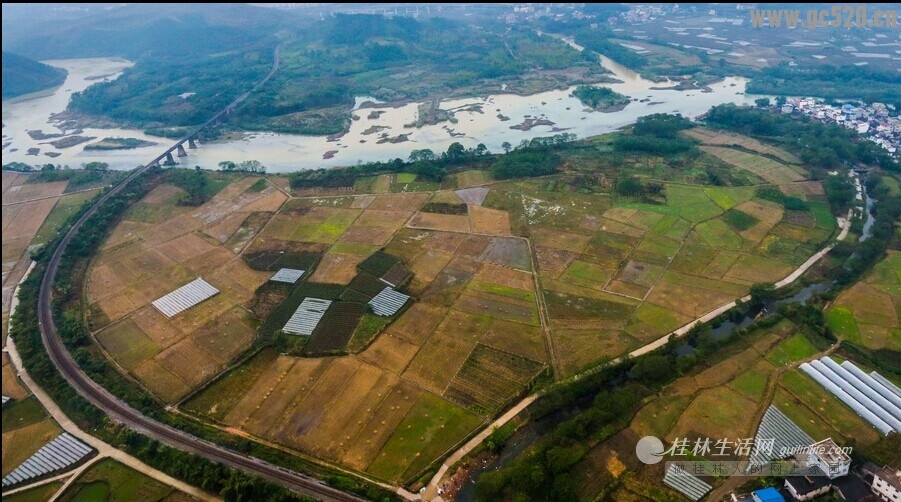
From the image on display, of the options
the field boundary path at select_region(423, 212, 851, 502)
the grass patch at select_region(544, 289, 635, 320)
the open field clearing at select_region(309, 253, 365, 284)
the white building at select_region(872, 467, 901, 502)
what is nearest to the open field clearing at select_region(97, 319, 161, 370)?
the open field clearing at select_region(309, 253, 365, 284)

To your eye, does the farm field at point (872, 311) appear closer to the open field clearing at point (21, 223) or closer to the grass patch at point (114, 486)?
the grass patch at point (114, 486)

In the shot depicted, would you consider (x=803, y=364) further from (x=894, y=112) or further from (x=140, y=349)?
(x=894, y=112)

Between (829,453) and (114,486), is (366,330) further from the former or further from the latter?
(829,453)

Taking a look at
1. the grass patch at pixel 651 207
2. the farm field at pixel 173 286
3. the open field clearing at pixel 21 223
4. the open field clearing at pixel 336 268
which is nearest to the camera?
the farm field at pixel 173 286

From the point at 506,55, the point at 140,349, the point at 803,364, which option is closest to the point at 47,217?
the point at 140,349

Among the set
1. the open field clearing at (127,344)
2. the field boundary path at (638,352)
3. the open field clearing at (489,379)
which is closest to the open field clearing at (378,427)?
the open field clearing at (489,379)

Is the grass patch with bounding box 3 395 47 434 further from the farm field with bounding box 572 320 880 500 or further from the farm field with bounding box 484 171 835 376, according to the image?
the farm field with bounding box 484 171 835 376

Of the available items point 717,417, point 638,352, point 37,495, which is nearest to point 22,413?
point 37,495
